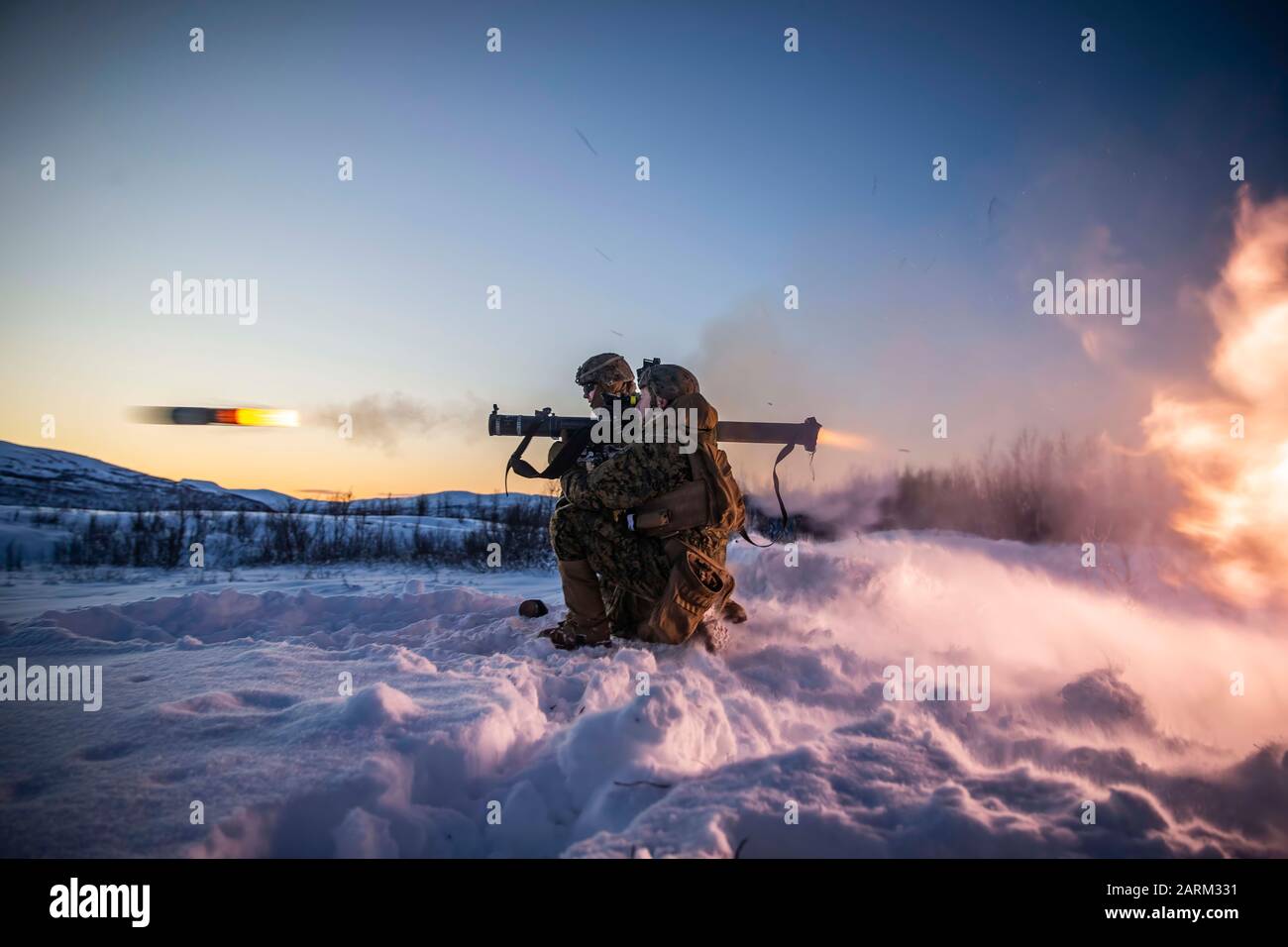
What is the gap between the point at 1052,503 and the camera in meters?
8.48

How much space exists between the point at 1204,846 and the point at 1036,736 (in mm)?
1052

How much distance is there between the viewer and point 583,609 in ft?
14.6

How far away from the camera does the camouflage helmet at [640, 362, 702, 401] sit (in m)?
4.32

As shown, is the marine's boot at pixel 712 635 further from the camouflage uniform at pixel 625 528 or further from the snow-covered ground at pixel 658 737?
the camouflage uniform at pixel 625 528

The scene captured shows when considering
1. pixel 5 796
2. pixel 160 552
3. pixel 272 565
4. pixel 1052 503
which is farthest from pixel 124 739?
pixel 1052 503
